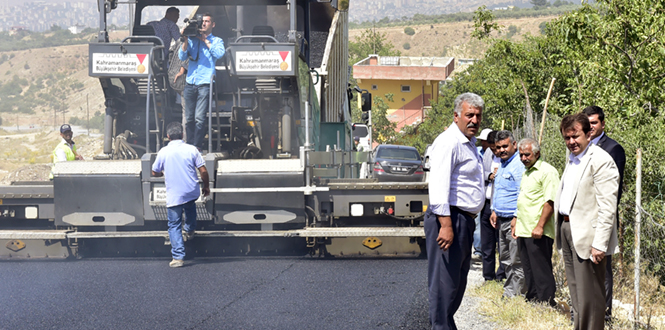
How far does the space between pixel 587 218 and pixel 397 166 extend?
49.2 ft

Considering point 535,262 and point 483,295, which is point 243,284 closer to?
point 483,295

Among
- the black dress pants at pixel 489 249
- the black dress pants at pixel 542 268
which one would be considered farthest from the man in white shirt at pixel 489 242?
the black dress pants at pixel 542 268

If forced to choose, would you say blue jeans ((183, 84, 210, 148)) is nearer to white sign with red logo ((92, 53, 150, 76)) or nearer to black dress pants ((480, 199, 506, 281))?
white sign with red logo ((92, 53, 150, 76))

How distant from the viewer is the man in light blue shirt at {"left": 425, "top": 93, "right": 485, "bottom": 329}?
477 cm

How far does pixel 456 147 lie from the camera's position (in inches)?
189

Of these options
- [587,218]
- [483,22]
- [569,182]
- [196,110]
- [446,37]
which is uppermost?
[446,37]

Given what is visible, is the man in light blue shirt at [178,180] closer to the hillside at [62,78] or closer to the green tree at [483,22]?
the green tree at [483,22]

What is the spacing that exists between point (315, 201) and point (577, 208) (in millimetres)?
3975

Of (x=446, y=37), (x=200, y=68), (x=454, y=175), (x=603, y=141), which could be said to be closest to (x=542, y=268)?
(x=603, y=141)

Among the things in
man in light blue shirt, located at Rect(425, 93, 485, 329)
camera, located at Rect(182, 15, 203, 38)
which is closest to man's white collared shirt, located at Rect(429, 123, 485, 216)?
man in light blue shirt, located at Rect(425, 93, 485, 329)

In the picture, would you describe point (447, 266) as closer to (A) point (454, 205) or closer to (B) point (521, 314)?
(A) point (454, 205)

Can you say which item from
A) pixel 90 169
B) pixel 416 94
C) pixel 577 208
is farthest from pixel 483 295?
pixel 416 94

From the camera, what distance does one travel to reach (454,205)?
4805 millimetres

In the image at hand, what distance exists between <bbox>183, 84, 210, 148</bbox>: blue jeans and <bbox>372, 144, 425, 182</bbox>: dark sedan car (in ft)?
34.3
